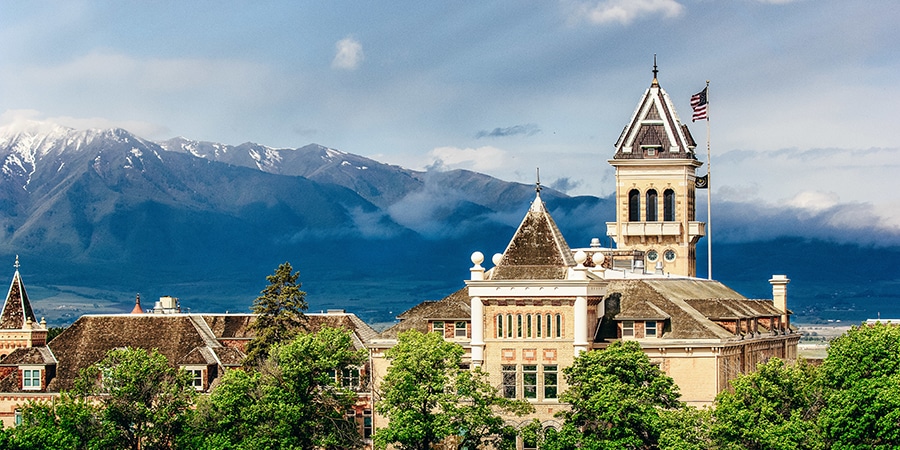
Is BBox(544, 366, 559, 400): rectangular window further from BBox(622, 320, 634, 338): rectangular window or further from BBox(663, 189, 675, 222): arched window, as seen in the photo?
BBox(663, 189, 675, 222): arched window

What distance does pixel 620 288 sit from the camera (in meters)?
105

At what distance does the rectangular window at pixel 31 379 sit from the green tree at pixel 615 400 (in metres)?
39.9

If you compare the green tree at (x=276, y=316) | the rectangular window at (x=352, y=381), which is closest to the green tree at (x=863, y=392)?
the rectangular window at (x=352, y=381)

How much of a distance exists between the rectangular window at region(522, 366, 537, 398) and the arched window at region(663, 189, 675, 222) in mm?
39321

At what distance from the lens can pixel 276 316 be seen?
359ft

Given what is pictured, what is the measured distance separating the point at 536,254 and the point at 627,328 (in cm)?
710

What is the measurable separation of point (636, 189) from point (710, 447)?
4894cm

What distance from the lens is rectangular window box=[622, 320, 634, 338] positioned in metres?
99.5

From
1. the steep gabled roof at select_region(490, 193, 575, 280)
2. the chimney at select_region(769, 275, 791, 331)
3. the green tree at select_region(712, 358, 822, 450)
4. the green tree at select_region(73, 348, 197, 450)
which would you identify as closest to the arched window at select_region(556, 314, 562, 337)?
the steep gabled roof at select_region(490, 193, 575, 280)

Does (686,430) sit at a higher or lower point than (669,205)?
lower

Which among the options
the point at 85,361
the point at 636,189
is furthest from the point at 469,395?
the point at 636,189

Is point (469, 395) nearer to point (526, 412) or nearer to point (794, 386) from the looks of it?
point (526, 412)

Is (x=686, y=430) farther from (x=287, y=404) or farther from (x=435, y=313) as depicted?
(x=287, y=404)

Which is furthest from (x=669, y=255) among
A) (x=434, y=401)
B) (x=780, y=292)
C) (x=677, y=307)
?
(x=434, y=401)
